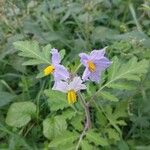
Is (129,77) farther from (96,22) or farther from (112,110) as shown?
(96,22)

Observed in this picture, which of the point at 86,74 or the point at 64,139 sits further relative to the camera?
the point at 64,139

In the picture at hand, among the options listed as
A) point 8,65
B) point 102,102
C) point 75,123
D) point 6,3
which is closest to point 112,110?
point 102,102

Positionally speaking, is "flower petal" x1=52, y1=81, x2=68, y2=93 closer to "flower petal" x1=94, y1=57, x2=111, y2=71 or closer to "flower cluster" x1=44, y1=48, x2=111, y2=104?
"flower cluster" x1=44, y1=48, x2=111, y2=104

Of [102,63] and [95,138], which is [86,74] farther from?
[95,138]

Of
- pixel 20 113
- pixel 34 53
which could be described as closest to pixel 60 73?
pixel 34 53

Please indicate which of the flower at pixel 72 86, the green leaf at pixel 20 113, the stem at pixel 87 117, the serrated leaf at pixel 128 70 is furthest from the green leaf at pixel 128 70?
the green leaf at pixel 20 113

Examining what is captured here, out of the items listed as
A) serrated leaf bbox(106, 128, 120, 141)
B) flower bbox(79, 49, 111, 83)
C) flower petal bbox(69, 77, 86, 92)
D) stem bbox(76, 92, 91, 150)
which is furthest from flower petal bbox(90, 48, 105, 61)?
serrated leaf bbox(106, 128, 120, 141)
